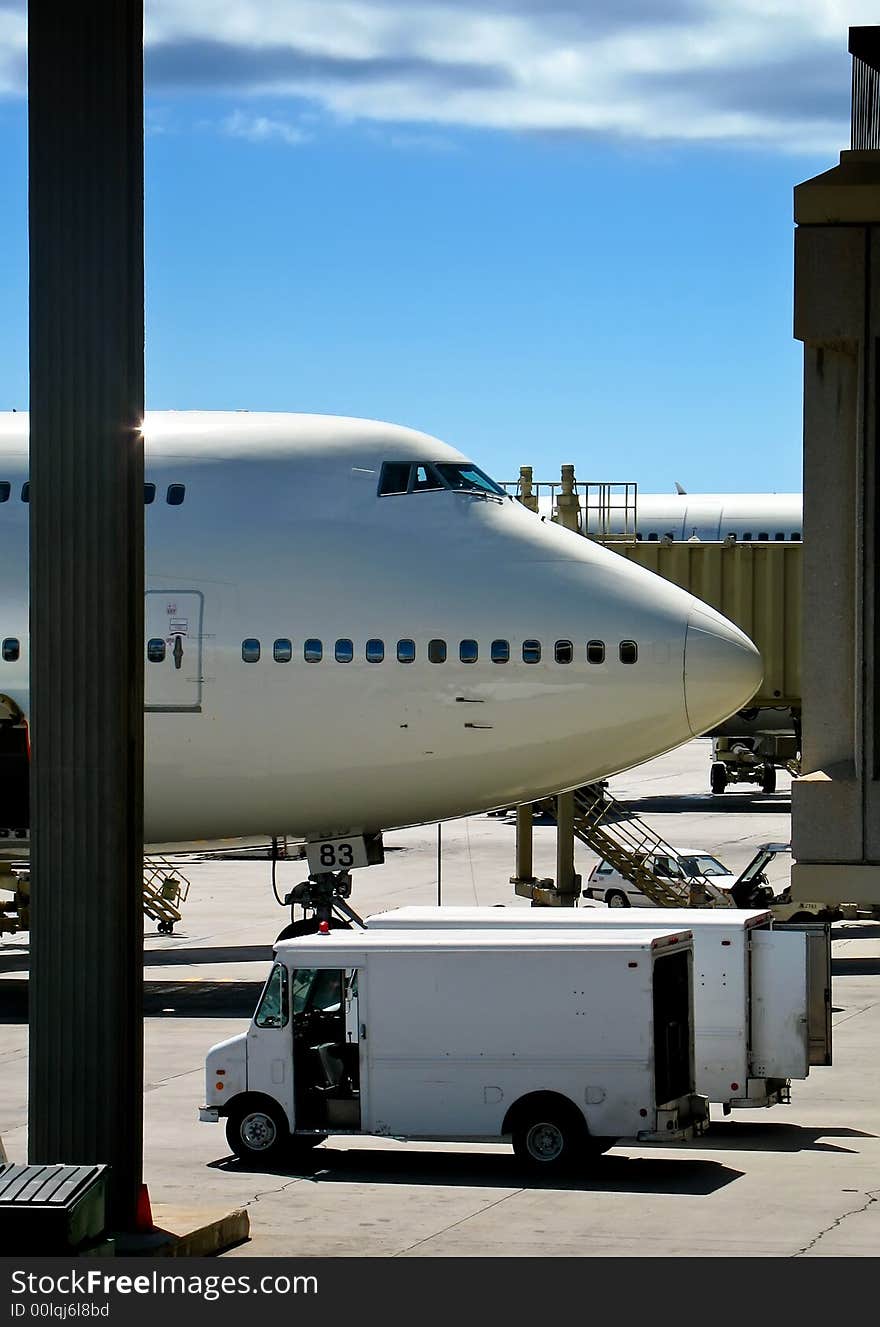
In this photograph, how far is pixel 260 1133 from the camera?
65.2ft

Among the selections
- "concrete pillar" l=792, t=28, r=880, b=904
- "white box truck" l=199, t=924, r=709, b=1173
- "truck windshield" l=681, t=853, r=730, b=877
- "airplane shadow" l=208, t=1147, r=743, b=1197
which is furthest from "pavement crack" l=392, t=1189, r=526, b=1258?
"truck windshield" l=681, t=853, r=730, b=877

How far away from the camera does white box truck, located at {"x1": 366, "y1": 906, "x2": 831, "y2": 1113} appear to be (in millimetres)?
20969

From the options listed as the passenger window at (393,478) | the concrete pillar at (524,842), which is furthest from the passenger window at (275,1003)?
the concrete pillar at (524,842)

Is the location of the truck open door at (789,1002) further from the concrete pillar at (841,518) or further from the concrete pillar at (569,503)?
the concrete pillar at (569,503)

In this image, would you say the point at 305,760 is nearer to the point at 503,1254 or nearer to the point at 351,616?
the point at 351,616

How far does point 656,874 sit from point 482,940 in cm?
1620

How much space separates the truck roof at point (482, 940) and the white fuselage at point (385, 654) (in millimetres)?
6397

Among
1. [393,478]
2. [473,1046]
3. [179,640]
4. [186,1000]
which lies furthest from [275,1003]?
[393,478]

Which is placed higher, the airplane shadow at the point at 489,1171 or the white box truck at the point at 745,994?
the white box truck at the point at 745,994

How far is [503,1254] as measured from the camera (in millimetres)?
15672

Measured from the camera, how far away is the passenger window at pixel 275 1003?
794 inches

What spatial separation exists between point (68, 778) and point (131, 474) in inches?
84.0

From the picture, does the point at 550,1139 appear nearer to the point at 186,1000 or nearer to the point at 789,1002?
the point at 789,1002
